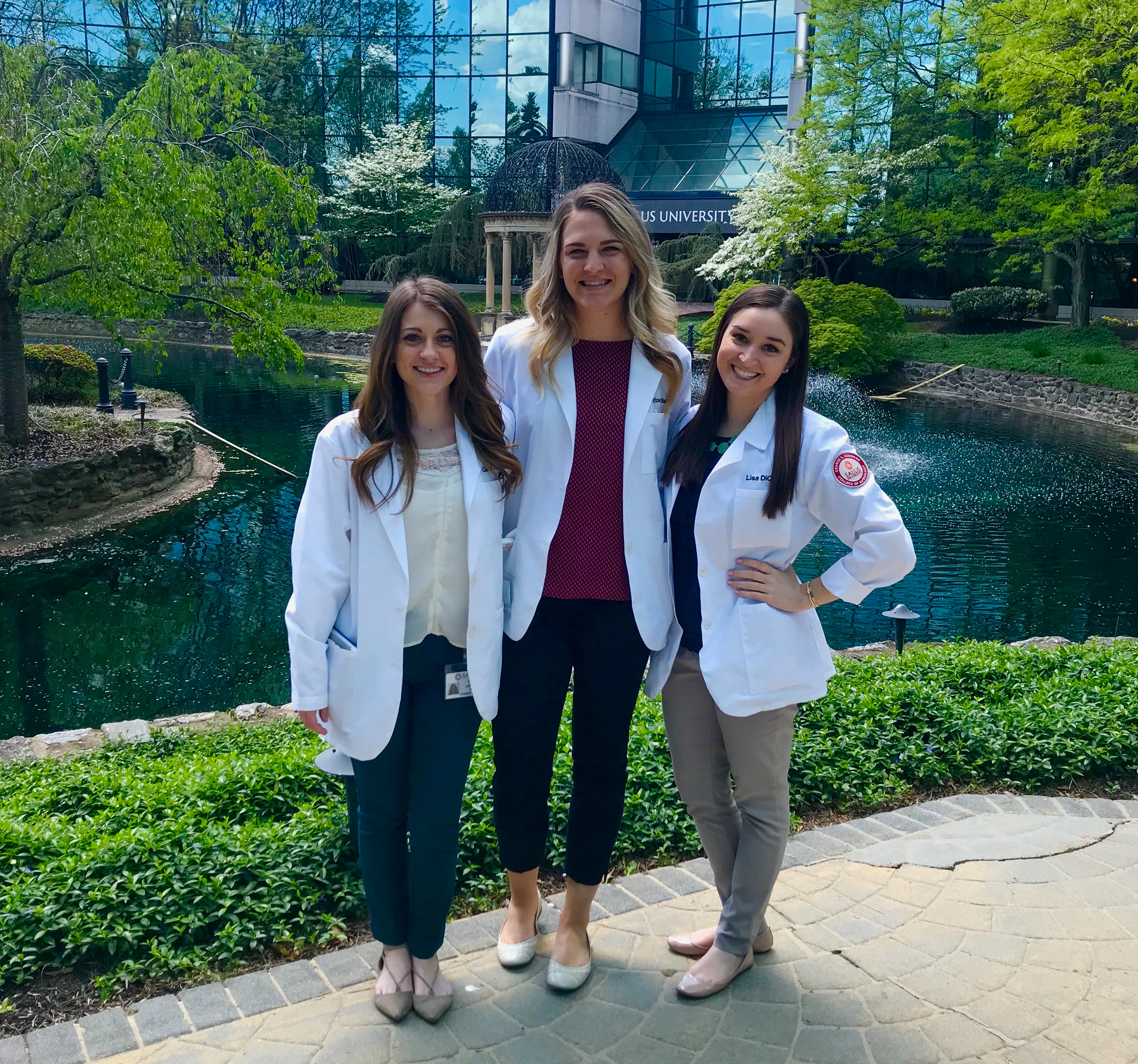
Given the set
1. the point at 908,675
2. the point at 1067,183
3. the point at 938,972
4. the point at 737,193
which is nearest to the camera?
the point at 938,972

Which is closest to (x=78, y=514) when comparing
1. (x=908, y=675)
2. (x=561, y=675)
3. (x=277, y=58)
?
(x=908, y=675)

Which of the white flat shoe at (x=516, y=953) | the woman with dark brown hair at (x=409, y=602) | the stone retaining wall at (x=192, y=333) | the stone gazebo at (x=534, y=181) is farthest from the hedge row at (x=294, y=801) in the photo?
the stone retaining wall at (x=192, y=333)

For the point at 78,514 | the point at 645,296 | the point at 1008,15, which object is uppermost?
the point at 1008,15

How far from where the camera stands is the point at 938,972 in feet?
8.96

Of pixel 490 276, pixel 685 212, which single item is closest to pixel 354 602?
pixel 490 276

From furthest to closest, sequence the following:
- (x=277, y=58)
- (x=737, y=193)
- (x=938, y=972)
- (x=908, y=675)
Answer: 1. (x=277, y=58)
2. (x=737, y=193)
3. (x=908, y=675)
4. (x=938, y=972)

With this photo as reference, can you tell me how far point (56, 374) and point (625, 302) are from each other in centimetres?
1623

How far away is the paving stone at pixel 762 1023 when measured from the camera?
2.48 metres

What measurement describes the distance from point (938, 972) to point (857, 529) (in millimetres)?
1211

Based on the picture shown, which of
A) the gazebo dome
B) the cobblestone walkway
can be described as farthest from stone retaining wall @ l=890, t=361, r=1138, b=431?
the cobblestone walkway

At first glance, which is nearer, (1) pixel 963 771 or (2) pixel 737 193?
(1) pixel 963 771

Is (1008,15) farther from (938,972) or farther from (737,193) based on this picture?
(938,972)

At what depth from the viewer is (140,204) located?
10406 mm

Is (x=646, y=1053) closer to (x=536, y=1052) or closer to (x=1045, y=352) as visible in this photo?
(x=536, y=1052)
